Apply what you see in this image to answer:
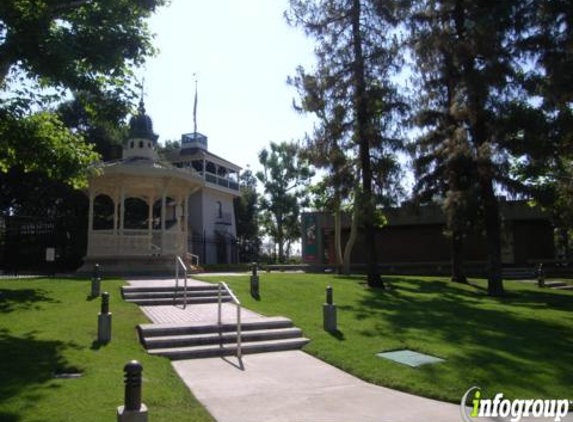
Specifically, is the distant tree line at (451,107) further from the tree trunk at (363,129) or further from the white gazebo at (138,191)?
the white gazebo at (138,191)

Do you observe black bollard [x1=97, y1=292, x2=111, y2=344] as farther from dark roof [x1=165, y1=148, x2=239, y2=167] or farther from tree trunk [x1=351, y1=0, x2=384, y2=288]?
dark roof [x1=165, y1=148, x2=239, y2=167]

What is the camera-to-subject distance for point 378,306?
612 inches

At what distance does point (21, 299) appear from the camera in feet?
46.5

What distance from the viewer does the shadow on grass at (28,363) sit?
702cm

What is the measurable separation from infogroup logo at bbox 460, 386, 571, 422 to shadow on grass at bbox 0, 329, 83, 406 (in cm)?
577

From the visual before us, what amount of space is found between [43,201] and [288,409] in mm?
28868

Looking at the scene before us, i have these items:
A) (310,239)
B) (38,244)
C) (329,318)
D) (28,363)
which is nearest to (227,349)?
(329,318)

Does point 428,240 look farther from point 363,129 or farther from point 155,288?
point 155,288

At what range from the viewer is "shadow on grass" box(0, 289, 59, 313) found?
13084mm

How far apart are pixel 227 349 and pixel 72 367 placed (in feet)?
9.97

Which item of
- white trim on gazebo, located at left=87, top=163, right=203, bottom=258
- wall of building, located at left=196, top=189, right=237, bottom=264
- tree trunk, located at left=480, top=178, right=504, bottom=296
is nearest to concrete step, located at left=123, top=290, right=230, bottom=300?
white trim on gazebo, located at left=87, top=163, right=203, bottom=258

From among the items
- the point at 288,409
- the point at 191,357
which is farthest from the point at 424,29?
the point at 288,409

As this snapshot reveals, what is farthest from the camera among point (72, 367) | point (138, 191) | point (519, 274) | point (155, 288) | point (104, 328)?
point (519, 274)

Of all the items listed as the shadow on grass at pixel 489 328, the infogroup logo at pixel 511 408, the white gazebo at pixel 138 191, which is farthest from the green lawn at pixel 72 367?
the white gazebo at pixel 138 191
